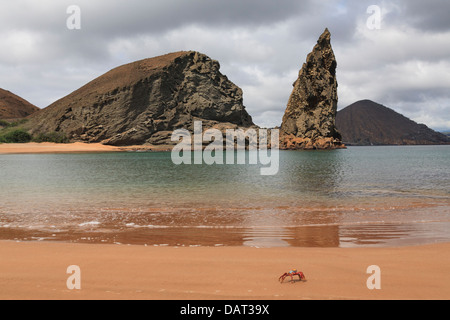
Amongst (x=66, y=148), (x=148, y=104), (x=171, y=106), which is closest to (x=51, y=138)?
(x=66, y=148)

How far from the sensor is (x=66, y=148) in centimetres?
10206

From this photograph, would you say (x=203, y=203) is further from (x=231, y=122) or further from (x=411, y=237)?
(x=231, y=122)

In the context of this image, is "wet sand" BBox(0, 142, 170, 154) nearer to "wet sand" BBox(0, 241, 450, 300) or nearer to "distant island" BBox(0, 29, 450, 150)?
"distant island" BBox(0, 29, 450, 150)

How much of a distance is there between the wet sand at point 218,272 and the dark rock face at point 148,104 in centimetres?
10894

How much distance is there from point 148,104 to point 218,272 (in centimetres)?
12209

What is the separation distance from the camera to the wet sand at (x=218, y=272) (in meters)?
4.85

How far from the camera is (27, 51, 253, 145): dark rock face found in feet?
378

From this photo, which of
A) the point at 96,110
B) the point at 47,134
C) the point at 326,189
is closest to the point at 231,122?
the point at 96,110

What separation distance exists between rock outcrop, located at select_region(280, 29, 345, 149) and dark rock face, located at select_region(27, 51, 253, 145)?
71.6 feet

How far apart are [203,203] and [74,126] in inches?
4568

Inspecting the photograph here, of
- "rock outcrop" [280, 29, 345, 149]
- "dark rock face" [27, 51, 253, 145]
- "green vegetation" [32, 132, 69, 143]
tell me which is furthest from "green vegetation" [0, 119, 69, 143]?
"rock outcrop" [280, 29, 345, 149]

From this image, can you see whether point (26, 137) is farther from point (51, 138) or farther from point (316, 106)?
point (316, 106)


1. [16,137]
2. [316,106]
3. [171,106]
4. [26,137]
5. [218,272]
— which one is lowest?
[218,272]
